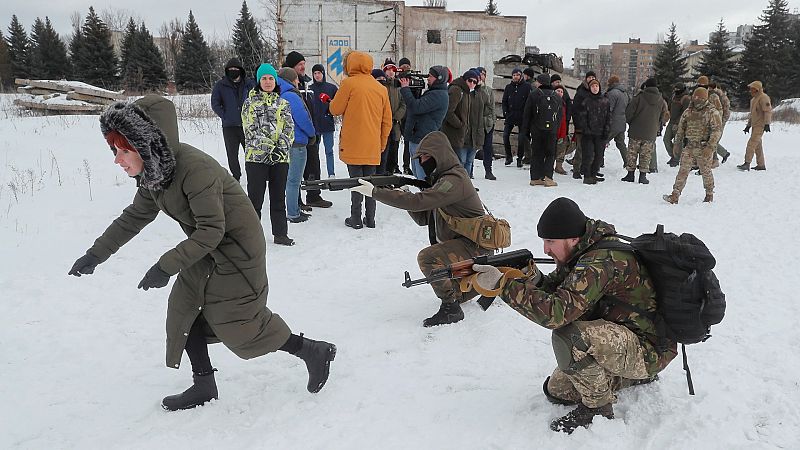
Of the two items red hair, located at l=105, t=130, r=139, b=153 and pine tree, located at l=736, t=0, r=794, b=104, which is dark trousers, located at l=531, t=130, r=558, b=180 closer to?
red hair, located at l=105, t=130, r=139, b=153

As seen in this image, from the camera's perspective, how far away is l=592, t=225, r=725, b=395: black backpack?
8.43 feet

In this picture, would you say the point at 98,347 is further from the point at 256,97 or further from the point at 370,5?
the point at 370,5

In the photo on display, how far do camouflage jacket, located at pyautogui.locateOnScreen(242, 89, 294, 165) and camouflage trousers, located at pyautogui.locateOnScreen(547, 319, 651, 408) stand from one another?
13.2 ft

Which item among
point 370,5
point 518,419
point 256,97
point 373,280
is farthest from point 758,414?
point 370,5

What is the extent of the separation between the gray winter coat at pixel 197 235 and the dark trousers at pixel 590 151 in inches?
327

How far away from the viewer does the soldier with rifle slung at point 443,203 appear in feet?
13.8

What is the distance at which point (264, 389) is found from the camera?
3.39 metres

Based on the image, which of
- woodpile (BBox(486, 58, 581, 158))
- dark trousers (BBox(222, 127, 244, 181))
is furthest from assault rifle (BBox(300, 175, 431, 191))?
woodpile (BBox(486, 58, 581, 158))

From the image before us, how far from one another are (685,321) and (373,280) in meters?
3.25

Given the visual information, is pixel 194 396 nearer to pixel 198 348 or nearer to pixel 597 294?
pixel 198 348

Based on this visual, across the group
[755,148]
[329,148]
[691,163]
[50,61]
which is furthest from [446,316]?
[50,61]

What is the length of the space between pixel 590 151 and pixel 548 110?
1344 millimetres

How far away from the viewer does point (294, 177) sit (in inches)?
268

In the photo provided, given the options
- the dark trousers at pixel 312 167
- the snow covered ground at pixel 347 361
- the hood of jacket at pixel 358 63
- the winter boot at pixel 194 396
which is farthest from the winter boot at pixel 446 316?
the dark trousers at pixel 312 167
